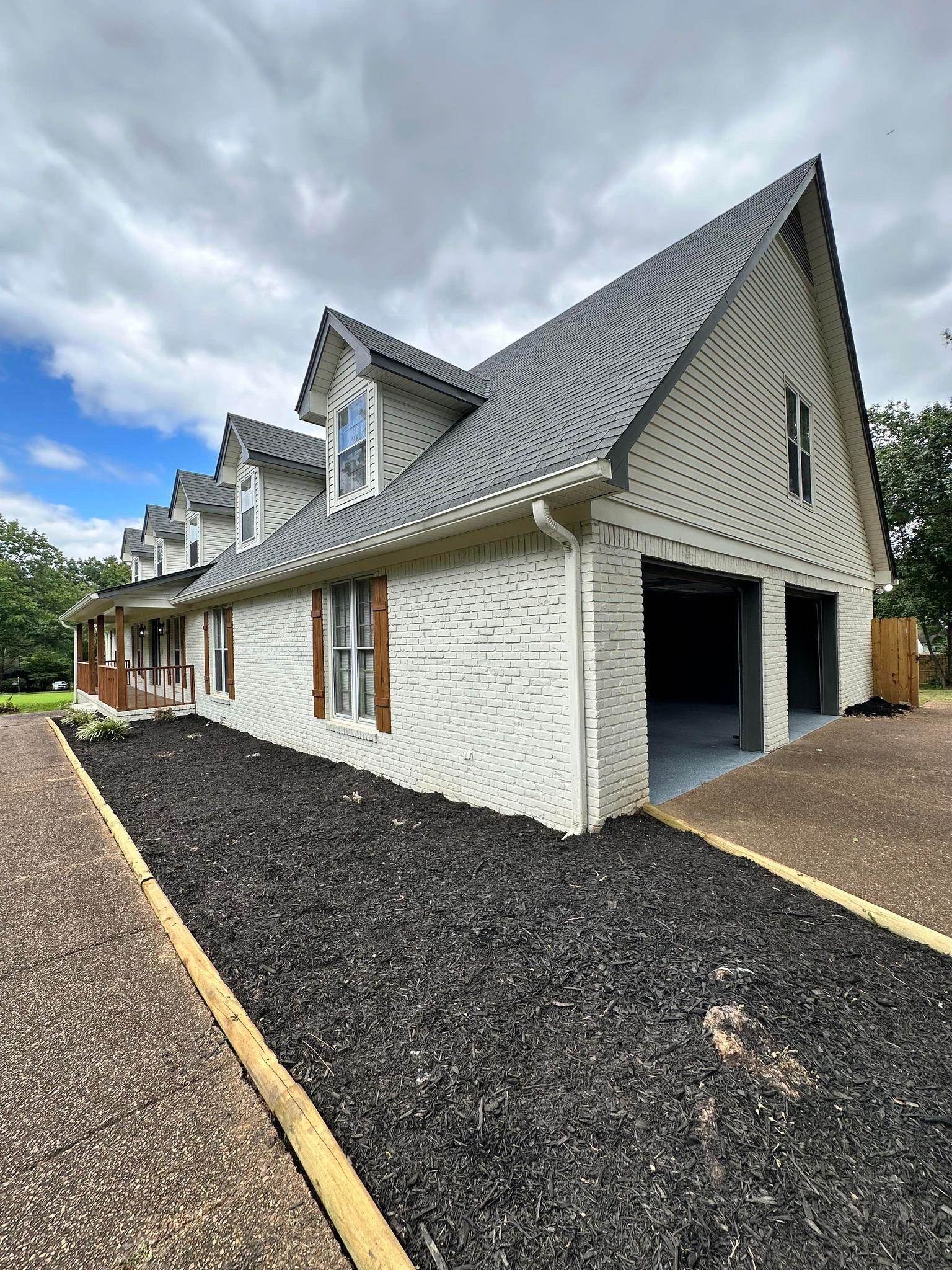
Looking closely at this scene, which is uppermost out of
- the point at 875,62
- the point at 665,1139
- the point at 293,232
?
the point at 293,232

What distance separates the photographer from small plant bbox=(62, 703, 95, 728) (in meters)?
12.8

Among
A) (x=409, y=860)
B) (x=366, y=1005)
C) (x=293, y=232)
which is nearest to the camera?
(x=366, y=1005)

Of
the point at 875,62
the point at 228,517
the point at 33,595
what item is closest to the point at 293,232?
the point at 228,517

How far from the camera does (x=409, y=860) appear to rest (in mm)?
4066

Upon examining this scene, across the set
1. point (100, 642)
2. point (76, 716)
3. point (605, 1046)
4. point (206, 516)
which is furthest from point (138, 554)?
point (605, 1046)

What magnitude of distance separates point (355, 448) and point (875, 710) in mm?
11490

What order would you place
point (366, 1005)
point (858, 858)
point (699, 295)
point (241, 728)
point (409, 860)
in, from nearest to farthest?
point (366, 1005)
point (858, 858)
point (409, 860)
point (699, 295)
point (241, 728)

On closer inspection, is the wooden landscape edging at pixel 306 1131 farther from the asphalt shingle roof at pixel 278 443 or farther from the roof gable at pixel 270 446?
the asphalt shingle roof at pixel 278 443

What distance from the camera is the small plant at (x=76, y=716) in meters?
12.8

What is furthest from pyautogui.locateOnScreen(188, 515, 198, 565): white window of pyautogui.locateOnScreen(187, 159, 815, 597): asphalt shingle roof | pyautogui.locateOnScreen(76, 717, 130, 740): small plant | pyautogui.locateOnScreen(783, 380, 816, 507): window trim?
pyautogui.locateOnScreen(783, 380, 816, 507): window trim

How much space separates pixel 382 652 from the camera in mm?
6273

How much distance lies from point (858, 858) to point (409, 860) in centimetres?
342

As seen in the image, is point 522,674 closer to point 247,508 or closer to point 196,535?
point 247,508

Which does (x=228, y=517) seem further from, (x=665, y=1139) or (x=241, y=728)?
(x=665, y=1139)
